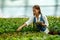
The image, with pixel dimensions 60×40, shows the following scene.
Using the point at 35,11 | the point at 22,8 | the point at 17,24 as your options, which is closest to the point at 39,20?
the point at 35,11

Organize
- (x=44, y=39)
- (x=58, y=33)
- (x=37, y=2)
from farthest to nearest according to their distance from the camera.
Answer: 1. (x=37, y=2)
2. (x=58, y=33)
3. (x=44, y=39)

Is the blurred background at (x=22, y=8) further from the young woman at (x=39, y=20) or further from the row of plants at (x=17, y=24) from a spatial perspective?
the young woman at (x=39, y=20)

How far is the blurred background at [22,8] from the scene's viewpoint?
4.37 m

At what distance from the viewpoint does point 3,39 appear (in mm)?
3514

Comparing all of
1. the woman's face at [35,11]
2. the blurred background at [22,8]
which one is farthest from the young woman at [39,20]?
the blurred background at [22,8]

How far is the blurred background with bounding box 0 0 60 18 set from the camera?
4367mm

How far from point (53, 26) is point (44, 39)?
0.76 metres

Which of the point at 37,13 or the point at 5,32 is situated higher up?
the point at 37,13

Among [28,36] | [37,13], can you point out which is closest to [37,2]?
[37,13]

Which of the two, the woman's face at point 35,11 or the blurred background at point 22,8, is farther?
the blurred background at point 22,8

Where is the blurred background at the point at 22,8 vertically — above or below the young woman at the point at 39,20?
above

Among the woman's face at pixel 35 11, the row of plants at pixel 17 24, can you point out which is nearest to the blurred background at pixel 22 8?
the row of plants at pixel 17 24

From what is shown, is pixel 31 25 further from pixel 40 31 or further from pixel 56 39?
pixel 56 39

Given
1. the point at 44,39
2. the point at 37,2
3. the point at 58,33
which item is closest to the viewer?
the point at 44,39
